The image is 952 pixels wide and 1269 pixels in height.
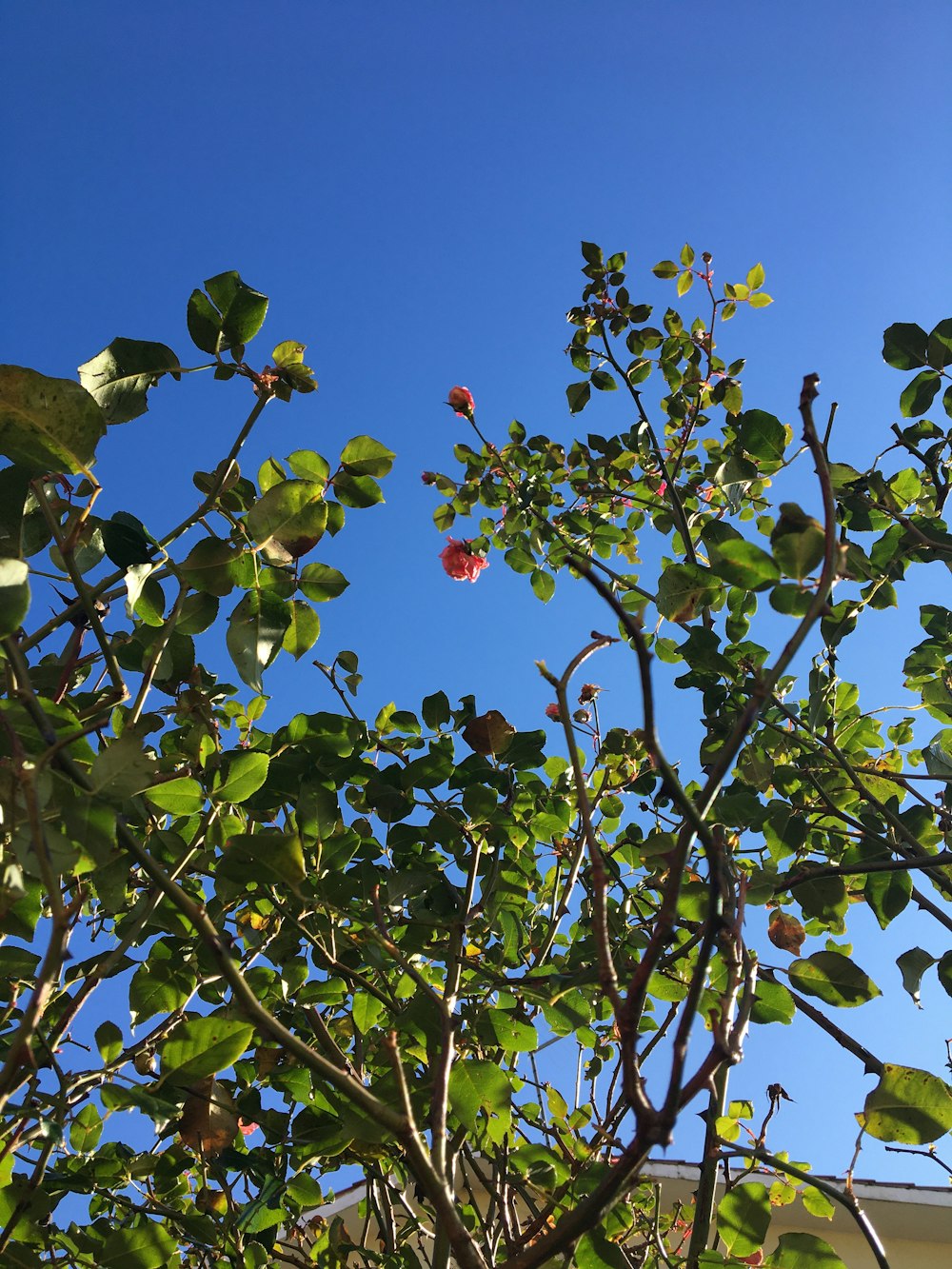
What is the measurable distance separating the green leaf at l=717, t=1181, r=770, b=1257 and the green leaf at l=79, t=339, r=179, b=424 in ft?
3.87

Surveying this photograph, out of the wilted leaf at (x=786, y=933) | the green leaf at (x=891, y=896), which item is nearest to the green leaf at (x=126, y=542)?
the wilted leaf at (x=786, y=933)

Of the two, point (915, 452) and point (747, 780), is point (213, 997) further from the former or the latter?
point (915, 452)

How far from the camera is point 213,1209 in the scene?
179 cm

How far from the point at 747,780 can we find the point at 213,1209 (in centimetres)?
126

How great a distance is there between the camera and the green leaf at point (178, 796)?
127 cm

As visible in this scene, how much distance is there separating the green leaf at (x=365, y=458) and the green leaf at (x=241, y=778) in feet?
1.40

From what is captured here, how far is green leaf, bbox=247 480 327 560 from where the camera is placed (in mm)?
1188

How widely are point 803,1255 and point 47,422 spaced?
4.15 ft

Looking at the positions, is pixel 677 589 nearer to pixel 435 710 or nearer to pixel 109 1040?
pixel 435 710

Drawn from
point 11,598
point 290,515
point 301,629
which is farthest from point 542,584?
point 11,598

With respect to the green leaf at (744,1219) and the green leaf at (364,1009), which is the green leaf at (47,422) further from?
the green leaf at (744,1219)

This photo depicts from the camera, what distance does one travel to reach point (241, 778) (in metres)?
1.33

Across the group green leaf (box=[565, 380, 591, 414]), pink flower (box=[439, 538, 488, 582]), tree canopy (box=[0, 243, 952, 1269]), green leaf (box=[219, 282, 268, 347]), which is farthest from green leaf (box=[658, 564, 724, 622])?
pink flower (box=[439, 538, 488, 582])

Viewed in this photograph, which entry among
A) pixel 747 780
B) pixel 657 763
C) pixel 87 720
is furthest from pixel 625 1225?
pixel 657 763
